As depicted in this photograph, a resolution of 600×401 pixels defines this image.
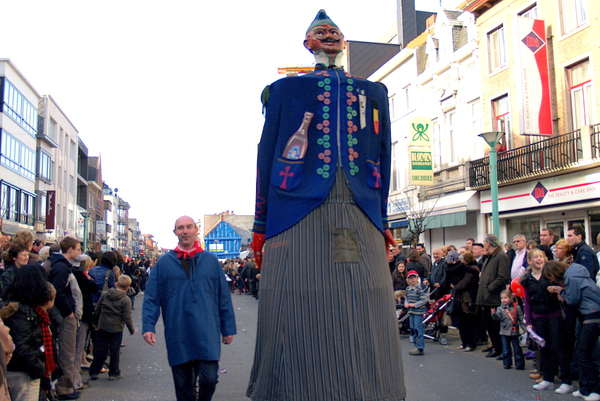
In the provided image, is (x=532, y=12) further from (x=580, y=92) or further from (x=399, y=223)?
(x=399, y=223)

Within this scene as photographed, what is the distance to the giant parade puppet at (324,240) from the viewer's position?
2.75 m

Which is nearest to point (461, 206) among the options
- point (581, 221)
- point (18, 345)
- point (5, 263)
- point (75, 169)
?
point (581, 221)

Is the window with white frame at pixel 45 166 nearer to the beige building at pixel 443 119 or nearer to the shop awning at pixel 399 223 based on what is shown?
A: the shop awning at pixel 399 223

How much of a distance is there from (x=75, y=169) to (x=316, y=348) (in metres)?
60.9

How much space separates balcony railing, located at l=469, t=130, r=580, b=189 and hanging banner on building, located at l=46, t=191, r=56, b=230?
115 ft

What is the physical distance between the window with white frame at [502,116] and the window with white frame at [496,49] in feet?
Result: 3.86

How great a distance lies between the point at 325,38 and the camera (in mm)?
3277

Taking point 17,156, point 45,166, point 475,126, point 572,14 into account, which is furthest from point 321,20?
point 45,166

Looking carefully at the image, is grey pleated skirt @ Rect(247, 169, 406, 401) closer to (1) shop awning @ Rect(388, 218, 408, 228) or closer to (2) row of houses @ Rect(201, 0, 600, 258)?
(2) row of houses @ Rect(201, 0, 600, 258)

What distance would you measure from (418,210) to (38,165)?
30656mm

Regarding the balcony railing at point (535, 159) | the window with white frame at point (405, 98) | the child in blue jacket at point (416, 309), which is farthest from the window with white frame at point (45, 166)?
the child in blue jacket at point (416, 309)

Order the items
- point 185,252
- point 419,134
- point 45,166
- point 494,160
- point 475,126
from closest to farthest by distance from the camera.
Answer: point 185,252 → point 494,160 → point 475,126 → point 419,134 → point 45,166

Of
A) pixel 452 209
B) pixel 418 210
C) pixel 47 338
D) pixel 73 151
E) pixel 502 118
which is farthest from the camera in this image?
pixel 73 151

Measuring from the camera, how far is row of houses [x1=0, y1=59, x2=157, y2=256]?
36719 mm
